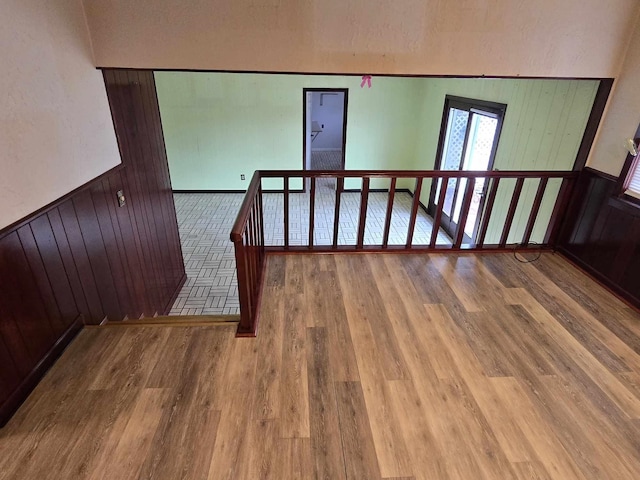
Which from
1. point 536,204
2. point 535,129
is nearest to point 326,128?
point 535,129

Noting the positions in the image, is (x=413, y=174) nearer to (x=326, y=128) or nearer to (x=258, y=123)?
(x=258, y=123)

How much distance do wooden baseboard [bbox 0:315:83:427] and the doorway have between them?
3440mm

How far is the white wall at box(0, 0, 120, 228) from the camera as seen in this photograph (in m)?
1.57

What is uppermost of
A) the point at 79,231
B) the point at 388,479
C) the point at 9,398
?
the point at 79,231

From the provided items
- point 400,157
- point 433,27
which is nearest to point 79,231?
point 433,27

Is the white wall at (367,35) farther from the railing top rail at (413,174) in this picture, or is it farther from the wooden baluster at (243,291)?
the wooden baluster at (243,291)

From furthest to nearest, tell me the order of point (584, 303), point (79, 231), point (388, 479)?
1. point (584, 303)
2. point (79, 231)
3. point (388, 479)

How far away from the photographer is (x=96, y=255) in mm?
2270

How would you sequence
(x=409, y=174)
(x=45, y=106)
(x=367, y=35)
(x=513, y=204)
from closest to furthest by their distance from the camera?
1. (x=45, y=106)
2. (x=367, y=35)
3. (x=409, y=174)
4. (x=513, y=204)

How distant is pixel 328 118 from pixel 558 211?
8277 millimetres

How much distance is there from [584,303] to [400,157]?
188 inches

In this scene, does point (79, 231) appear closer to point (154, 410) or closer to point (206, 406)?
point (154, 410)

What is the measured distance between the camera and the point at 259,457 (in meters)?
1.44

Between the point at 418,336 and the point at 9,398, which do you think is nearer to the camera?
the point at 9,398
